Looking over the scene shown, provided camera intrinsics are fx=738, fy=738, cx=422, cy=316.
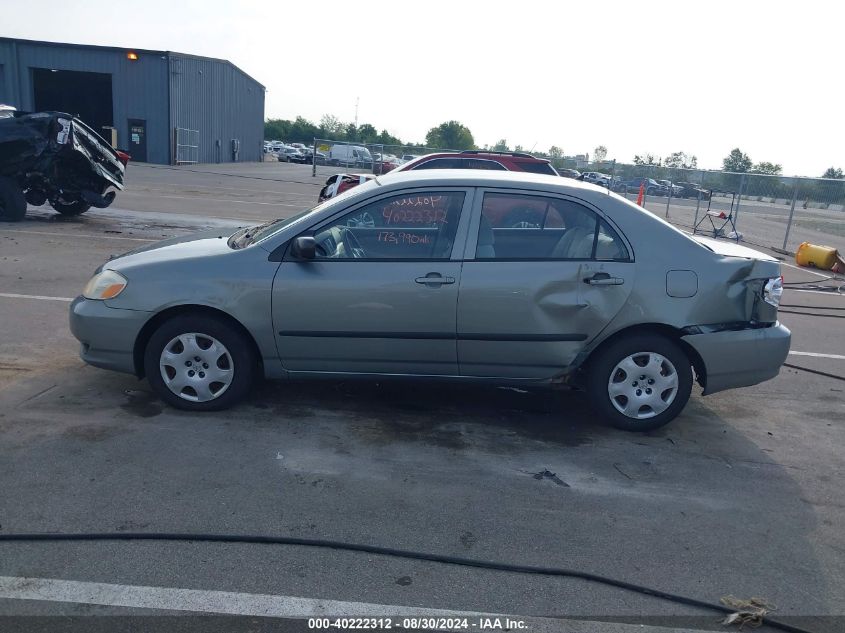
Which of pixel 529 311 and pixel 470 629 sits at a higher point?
pixel 529 311

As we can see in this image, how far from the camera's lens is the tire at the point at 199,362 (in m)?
4.86

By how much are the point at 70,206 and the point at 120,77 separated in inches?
1035

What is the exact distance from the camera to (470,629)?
9.79 feet

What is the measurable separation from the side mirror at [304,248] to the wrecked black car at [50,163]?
10.3m

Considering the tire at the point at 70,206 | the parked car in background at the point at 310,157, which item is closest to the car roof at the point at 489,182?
the tire at the point at 70,206

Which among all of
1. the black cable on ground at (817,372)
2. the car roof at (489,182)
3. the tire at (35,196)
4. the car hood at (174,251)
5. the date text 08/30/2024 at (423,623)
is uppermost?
the car roof at (489,182)

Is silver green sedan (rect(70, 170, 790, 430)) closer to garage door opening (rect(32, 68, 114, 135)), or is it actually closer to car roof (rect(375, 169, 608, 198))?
car roof (rect(375, 169, 608, 198))

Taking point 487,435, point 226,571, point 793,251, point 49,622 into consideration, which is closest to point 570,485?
point 487,435

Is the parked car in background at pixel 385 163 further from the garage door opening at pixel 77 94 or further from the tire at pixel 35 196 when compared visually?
the tire at pixel 35 196

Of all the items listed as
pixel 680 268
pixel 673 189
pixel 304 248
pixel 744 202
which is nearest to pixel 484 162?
pixel 744 202

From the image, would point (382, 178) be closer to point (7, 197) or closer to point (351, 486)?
point (351, 486)

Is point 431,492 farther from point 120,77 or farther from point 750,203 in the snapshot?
point 120,77

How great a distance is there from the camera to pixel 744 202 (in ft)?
62.0

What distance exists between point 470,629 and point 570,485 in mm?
1481
